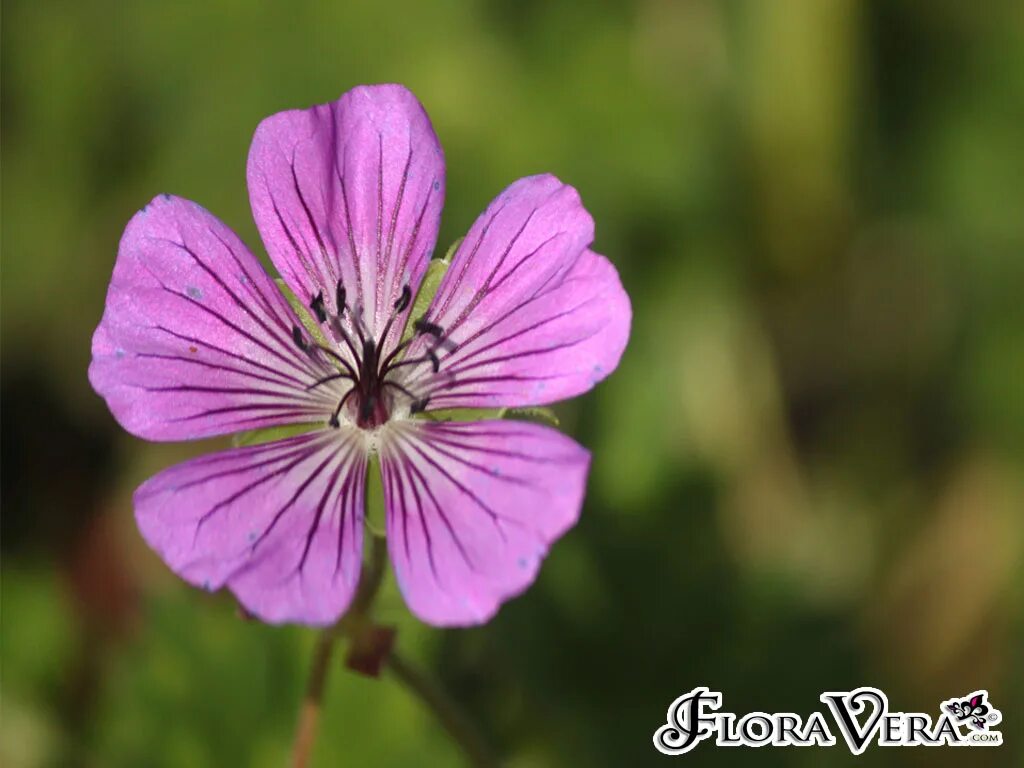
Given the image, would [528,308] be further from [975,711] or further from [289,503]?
[975,711]

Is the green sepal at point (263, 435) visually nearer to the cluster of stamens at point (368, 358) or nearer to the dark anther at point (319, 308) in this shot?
the cluster of stamens at point (368, 358)

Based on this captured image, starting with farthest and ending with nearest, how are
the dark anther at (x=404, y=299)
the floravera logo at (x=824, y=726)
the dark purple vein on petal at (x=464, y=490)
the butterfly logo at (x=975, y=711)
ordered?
the butterfly logo at (x=975, y=711)
the floravera logo at (x=824, y=726)
the dark anther at (x=404, y=299)
the dark purple vein on petal at (x=464, y=490)

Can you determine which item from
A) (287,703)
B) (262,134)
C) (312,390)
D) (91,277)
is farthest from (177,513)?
(91,277)

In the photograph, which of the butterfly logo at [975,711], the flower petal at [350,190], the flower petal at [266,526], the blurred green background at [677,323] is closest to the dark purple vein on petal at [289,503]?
the flower petal at [266,526]

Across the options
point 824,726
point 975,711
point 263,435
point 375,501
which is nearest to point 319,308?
point 263,435

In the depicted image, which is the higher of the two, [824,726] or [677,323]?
[677,323]

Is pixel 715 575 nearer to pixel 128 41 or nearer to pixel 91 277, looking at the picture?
pixel 91 277
